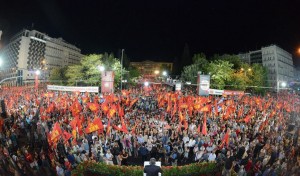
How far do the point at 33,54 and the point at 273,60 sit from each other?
103 m

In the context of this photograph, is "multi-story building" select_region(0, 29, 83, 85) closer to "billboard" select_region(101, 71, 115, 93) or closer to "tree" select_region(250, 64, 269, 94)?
"tree" select_region(250, 64, 269, 94)

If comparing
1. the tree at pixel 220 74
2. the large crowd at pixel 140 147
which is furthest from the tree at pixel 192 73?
the large crowd at pixel 140 147

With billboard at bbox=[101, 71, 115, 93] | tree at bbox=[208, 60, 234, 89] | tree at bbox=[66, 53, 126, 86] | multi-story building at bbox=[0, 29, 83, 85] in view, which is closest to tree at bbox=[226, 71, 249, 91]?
tree at bbox=[208, 60, 234, 89]

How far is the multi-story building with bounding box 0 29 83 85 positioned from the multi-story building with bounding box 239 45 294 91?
90.6 m

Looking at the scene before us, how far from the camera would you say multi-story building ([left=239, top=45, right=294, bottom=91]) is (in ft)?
385

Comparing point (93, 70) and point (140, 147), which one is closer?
point (140, 147)

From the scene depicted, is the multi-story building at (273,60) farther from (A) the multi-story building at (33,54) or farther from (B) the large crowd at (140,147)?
(B) the large crowd at (140,147)

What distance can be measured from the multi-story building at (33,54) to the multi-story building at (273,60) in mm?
90647

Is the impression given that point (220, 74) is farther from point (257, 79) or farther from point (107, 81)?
point (107, 81)

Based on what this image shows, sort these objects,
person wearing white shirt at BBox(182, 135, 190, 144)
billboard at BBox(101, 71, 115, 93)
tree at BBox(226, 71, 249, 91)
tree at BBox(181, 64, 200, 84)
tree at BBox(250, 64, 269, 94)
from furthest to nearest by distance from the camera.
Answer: tree at BBox(250, 64, 269, 94) → tree at BBox(181, 64, 200, 84) → tree at BBox(226, 71, 249, 91) → billboard at BBox(101, 71, 115, 93) → person wearing white shirt at BBox(182, 135, 190, 144)

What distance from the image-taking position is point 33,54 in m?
123

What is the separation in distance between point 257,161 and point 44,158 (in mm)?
10200

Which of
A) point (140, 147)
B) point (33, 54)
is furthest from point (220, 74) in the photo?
point (33, 54)

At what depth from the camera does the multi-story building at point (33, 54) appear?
118 meters
